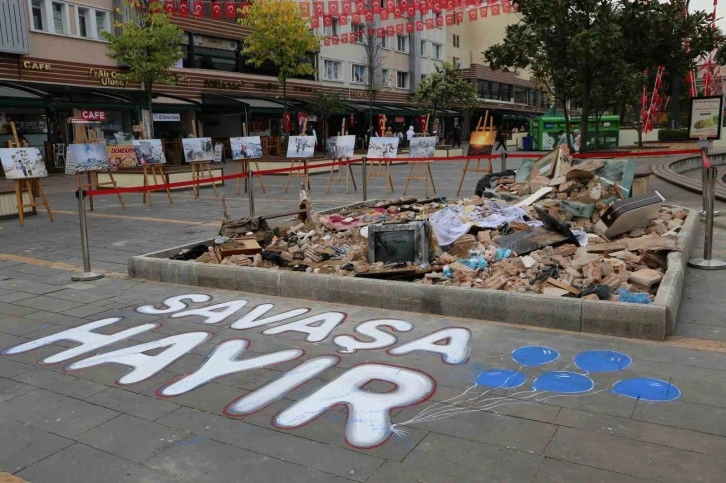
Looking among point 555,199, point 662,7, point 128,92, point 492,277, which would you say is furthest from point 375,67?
point 492,277

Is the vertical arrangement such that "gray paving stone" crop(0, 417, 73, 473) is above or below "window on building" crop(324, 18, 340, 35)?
below

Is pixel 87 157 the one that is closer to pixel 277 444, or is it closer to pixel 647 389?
pixel 277 444

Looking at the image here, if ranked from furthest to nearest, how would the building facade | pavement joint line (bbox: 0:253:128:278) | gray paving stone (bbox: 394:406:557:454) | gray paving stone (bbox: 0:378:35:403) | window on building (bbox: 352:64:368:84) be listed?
window on building (bbox: 352:64:368:84)
the building facade
pavement joint line (bbox: 0:253:128:278)
gray paving stone (bbox: 0:378:35:403)
gray paving stone (bbox: 394:406:557:454)

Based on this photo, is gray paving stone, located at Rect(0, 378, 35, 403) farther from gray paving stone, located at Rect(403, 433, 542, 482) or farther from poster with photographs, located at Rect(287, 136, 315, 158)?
poster with photographs, located at Rect(287, 136, 315, 158)

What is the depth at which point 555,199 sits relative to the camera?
9180mm

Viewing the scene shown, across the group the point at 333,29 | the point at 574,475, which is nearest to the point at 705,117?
the point at 574,475

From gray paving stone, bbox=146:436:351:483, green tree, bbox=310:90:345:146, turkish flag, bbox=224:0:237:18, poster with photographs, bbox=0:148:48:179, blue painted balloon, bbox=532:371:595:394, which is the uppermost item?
turkish flag, bbox=224:0:237:18

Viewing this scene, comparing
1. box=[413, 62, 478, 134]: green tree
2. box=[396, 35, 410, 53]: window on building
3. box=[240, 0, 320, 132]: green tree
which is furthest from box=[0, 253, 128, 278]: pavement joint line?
box=[396, 35, 410, 53]: window on building

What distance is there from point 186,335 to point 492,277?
3.02m

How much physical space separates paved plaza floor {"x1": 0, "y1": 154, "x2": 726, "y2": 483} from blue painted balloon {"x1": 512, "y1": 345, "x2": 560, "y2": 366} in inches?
0.8

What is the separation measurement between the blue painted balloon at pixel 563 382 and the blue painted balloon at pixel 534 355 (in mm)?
227

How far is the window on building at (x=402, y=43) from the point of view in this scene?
5053 centimetres

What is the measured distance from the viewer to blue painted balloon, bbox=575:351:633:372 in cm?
450

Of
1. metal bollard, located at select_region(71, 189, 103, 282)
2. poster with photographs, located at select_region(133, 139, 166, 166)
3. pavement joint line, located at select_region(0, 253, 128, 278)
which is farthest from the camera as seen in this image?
poster with photographs, located at select_region(133, 139, 166, 166)
